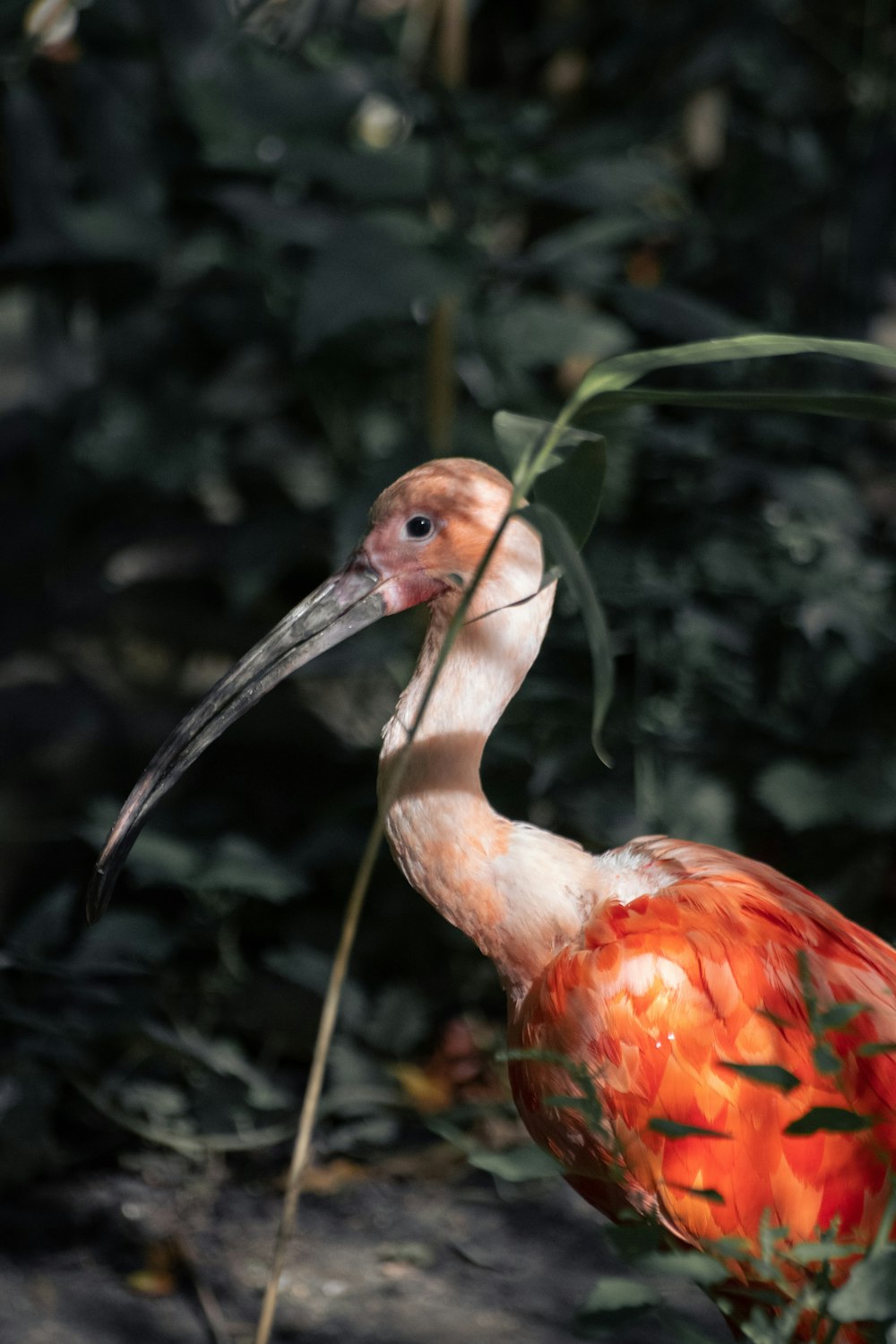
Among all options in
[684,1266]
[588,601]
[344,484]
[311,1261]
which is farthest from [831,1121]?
[344,484]

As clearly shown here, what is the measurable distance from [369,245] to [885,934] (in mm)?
1995

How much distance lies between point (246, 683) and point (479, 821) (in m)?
0.38

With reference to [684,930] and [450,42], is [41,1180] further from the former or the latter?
[450,42]

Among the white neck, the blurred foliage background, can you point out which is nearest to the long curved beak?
the white neck

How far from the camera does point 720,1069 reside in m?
1.72

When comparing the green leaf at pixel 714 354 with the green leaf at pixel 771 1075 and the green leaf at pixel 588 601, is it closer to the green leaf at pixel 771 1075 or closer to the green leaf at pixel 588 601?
the green leaf at pixel 588 601

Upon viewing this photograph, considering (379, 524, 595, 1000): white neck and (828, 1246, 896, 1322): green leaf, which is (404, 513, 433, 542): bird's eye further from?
(828, 1246, 896, 1322): green leaf

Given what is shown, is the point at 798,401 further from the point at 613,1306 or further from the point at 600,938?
the point at 600,938

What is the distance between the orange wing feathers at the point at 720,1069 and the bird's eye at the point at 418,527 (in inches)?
24.5

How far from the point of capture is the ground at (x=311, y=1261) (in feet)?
7.98

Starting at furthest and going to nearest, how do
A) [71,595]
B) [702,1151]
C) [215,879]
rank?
1. [71,595]
2. [215,879]
3. [702,1151]

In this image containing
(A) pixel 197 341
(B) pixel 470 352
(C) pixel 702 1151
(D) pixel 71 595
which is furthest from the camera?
(D) pixel 71 595

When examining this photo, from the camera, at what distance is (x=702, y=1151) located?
1.75m

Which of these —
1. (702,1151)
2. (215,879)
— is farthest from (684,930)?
(215,879)
